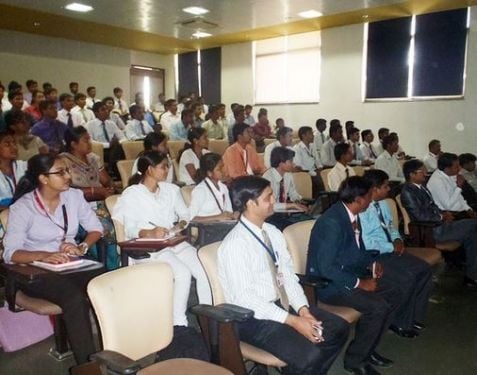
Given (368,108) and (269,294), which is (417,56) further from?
(269,294)

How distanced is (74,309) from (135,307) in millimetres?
622

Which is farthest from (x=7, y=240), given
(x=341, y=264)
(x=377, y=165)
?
(x=377, y=165)

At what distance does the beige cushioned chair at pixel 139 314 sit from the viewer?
5.37 feet

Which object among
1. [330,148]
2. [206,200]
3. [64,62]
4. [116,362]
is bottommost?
[116,362]

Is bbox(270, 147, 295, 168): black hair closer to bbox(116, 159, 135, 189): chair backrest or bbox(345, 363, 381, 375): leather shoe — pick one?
bbox(116, 159, 135, 189): chair backrest

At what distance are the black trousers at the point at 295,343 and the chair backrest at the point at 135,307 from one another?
1.25 ft

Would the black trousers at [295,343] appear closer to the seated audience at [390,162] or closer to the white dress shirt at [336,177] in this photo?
the white dress shirt at [336,177]

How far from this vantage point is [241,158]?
5301 millimetres

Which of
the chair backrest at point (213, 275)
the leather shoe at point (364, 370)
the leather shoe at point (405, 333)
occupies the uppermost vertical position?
the chair backrest at point (213, 275)

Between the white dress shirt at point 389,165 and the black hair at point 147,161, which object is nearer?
the black hair at point 147,161

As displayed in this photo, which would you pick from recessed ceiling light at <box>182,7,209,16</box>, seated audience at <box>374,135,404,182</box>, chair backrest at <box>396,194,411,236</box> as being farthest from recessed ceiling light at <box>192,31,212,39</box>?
chair backrest at <box>396,194,411,236</box>

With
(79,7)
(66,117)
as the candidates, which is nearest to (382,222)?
(66,117)

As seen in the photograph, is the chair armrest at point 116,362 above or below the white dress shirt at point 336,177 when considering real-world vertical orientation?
below

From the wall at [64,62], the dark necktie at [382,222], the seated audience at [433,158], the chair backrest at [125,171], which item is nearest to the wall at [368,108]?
the seated audience at [433,158]
